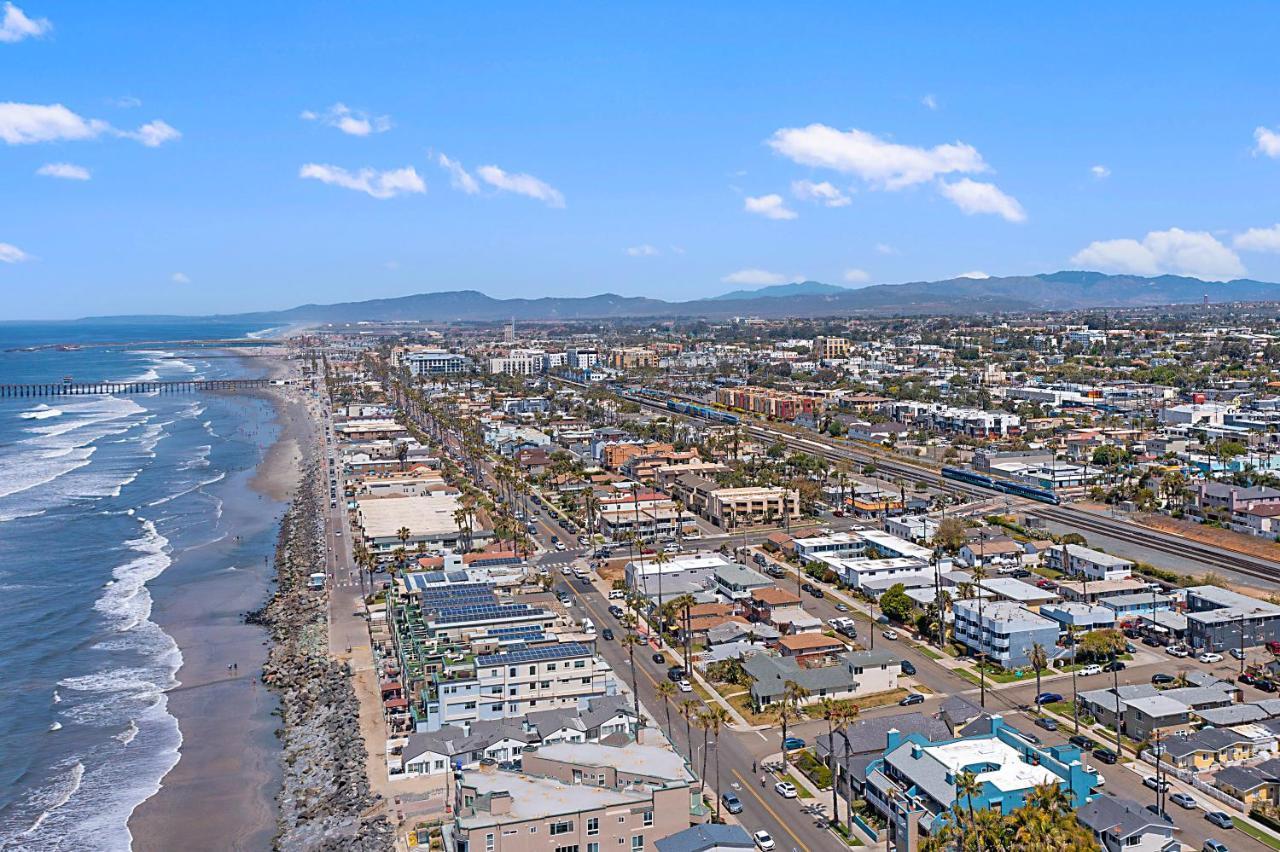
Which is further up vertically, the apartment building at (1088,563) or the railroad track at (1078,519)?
the apartment building at (1088,563)

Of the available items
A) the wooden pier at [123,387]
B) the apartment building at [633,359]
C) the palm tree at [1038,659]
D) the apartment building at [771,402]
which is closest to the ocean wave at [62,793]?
the palm tree at [1038,659]

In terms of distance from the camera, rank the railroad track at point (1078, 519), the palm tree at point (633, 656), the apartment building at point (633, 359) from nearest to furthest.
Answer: the palm tree at point (633, 656), the railroad track at point (1078, 519), the apartment building at point (633, 359)

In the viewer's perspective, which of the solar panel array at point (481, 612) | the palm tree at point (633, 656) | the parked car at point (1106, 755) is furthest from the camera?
the solar panel array at point (481, 612)

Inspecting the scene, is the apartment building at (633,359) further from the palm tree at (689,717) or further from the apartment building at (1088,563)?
the palm tree at (689,717)

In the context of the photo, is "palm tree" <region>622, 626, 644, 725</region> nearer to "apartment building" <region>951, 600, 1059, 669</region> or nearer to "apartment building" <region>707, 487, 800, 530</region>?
"apartment building" <region>951, 600, 1059, 669</region>

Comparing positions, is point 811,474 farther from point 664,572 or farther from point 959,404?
point 959,404

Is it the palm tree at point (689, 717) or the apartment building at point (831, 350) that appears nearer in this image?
the palm tree at point (689, 717)

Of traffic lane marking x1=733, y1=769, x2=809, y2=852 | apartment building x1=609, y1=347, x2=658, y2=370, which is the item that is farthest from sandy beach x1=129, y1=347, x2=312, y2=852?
apartment building x1=609, y1=347, x2=658, y2=370
